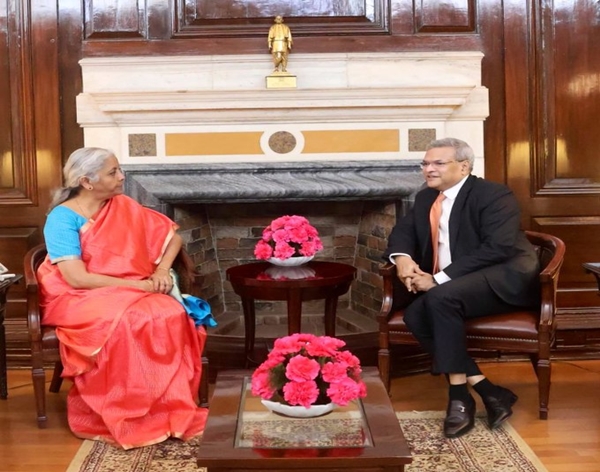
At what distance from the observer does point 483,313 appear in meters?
4.02

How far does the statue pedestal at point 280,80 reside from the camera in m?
4.77

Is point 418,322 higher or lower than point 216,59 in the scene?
lower

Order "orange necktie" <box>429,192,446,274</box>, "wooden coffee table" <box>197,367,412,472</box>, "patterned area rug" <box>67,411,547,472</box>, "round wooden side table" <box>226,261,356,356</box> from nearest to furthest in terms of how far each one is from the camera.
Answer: "wooden coffee table" <box>197,367,412,472</box>
"patterned area rug" <box>67,411,547,472</box>
"orange necktie" <box>429,192,446,274</box>
"round wooden side table" <box>226,261,356,356</box>

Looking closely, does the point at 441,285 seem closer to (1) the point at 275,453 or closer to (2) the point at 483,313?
(2) the point at 483,313

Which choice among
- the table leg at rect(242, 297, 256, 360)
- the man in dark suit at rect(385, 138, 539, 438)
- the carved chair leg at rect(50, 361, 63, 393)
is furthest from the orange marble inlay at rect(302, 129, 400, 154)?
the carved chair leg at rect(50, 361, 63, 393)

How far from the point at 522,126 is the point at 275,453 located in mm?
2949

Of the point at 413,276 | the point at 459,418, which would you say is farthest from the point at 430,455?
the point at 413,276

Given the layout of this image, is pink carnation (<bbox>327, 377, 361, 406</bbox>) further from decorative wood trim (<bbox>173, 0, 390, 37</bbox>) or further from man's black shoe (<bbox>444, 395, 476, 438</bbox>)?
decorative wood trim (<bbox>173, 0, 390, 37</bbox>)

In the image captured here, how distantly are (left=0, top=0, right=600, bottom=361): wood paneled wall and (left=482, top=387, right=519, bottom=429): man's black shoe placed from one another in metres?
1.29

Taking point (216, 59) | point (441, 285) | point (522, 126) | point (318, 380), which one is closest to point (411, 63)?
point (522, 126)

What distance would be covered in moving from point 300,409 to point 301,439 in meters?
0.13

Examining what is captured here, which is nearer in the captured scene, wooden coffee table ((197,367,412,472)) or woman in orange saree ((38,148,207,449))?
wooden coffee table ((197,367,412,472))

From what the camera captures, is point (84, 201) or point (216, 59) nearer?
point (84, 201)

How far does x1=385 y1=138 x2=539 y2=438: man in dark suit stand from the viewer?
12.7 feet
